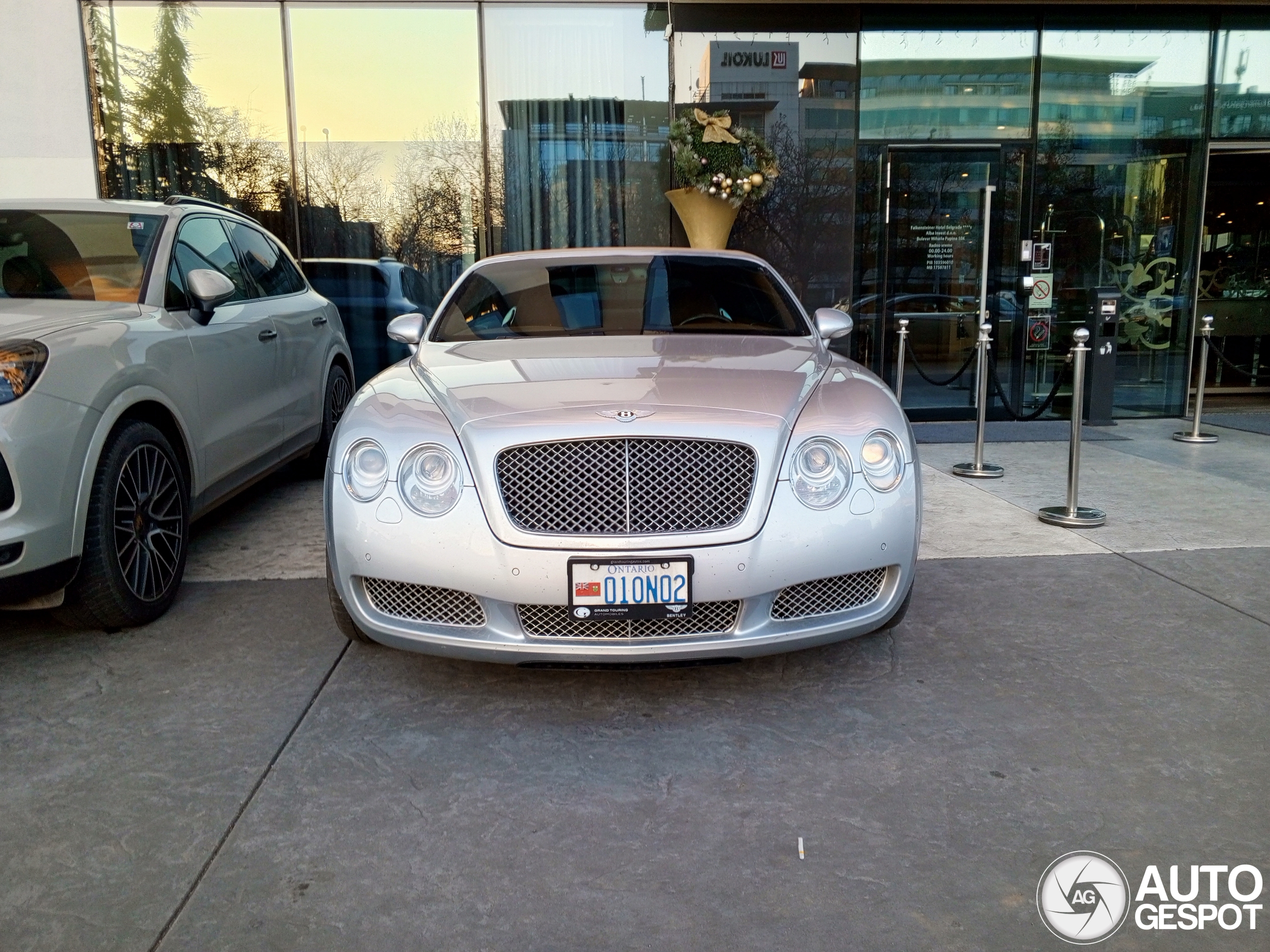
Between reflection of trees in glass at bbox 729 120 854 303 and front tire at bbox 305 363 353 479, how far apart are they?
14.3 ft

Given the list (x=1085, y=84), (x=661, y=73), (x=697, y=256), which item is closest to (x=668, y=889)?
(x=697, y=256)

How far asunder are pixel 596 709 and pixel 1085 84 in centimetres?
889

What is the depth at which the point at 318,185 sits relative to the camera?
9367 millimetres

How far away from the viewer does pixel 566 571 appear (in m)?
2.82

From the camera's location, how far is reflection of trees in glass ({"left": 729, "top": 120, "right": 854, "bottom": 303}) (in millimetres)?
9320

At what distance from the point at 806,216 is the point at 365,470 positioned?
7199 millimetres

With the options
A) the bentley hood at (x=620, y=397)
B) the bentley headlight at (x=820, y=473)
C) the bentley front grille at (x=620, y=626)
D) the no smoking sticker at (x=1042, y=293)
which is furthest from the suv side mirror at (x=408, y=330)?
the no smoking sticker at (x=1042, y=293)

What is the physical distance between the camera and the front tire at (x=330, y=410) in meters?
6.26

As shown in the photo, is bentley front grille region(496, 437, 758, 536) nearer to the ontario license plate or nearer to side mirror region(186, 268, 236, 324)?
the ontario license plate

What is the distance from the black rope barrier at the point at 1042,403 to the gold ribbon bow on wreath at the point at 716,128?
3.33 m

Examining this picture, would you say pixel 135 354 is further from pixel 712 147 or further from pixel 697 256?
pixel 712 147

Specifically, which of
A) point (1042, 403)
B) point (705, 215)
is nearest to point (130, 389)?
point (705, 215)

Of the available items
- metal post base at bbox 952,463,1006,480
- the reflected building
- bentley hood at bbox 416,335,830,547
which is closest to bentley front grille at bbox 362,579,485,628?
bentley hood at bbox 416,335,830,547

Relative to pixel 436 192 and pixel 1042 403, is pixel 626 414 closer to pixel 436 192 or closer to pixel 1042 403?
pixel 436 192
